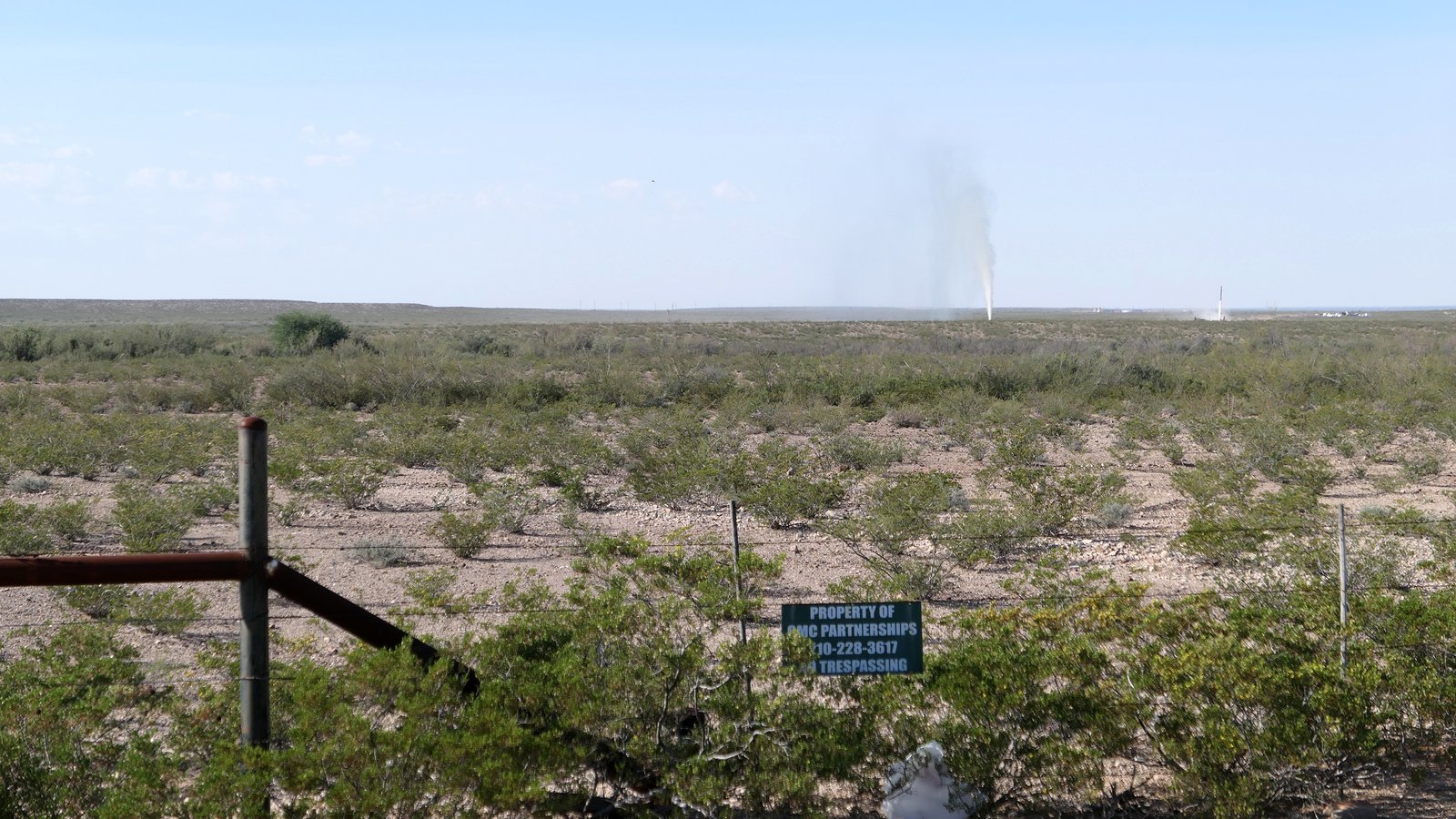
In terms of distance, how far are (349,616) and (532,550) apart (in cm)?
860

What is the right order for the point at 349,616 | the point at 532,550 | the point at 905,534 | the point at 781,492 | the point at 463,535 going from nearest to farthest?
the point at 349,616, the point at 905,534, the point at 463,535, the point at 532,550, the point at 781,492

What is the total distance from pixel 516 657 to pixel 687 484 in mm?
9726

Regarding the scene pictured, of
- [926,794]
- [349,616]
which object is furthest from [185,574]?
[926,794]

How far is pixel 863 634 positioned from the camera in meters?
6.03

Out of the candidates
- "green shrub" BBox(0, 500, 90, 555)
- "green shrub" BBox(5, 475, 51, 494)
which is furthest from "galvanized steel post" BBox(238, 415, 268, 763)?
"green shrub" BBox(5, 475, 51, 494)

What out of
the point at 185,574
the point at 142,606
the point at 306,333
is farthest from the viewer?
the point at 306,333

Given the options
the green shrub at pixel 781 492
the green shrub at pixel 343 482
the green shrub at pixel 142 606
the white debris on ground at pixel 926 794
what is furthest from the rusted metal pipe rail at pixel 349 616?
the green shrub at pixel 343 482

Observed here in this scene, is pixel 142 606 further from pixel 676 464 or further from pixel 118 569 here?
pixel 676 464

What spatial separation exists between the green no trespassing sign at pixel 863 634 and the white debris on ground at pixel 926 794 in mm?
477

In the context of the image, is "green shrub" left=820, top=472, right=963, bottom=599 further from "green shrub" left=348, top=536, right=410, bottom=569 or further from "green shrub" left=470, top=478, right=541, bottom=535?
"green shrub" left=348, top=536, right=410, bottom=569

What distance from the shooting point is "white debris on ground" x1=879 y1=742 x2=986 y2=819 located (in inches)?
227

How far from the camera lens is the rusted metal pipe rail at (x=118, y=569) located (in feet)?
14.1

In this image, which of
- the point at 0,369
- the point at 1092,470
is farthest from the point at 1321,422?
the point at 0,369

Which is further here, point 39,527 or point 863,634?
point 39,527
